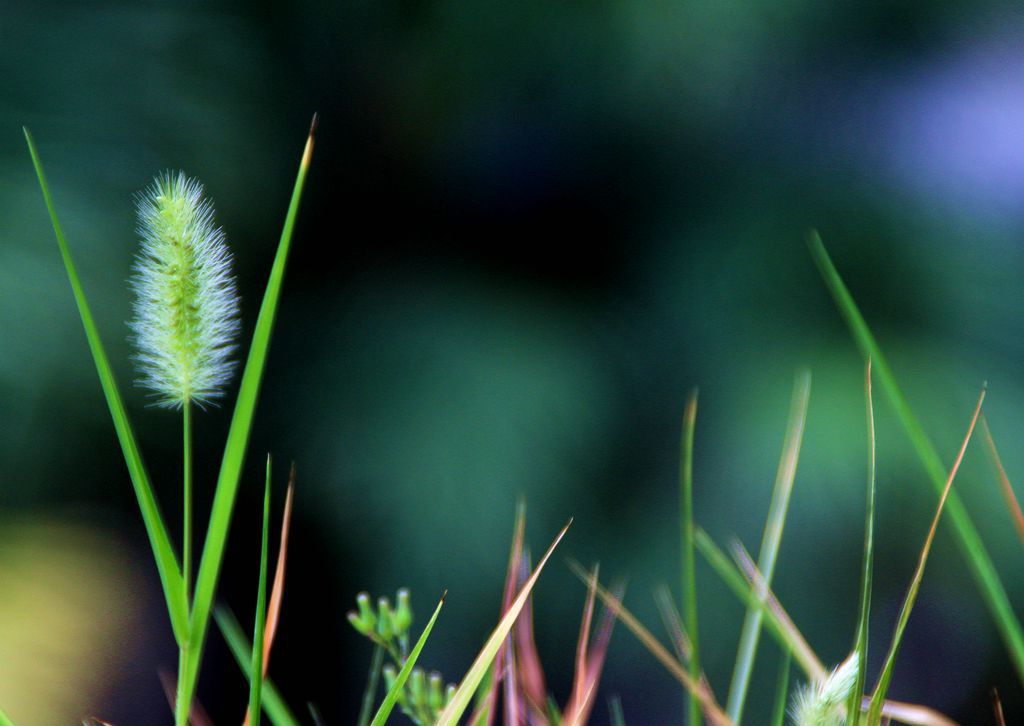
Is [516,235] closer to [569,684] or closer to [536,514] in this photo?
[536,514]

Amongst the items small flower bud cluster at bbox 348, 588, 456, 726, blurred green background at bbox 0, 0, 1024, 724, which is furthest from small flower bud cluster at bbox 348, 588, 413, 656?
blurred green background at bbox 0, 0, 1024, 724

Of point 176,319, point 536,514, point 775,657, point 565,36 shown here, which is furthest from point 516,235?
point 176,319

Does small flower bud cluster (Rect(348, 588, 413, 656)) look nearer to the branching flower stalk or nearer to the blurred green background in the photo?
the branching flower stalk

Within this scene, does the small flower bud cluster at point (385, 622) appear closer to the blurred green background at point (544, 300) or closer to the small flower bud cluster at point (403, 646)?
the small flower bud cluster at point (403, 646)

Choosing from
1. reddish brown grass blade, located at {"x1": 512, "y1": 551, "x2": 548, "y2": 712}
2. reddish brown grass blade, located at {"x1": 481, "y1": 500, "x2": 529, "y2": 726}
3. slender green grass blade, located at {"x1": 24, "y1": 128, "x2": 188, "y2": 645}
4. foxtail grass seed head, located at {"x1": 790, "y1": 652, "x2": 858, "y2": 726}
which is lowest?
reddish brown grass blade, located at {"x1": 512, "y1": 551, "x2": 548, "y2": 712}

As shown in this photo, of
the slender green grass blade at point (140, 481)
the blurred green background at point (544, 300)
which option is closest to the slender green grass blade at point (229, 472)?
the slender green grass blade at point (140, 481)

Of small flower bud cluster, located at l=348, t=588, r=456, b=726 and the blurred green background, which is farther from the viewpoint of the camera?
the blurred green background
